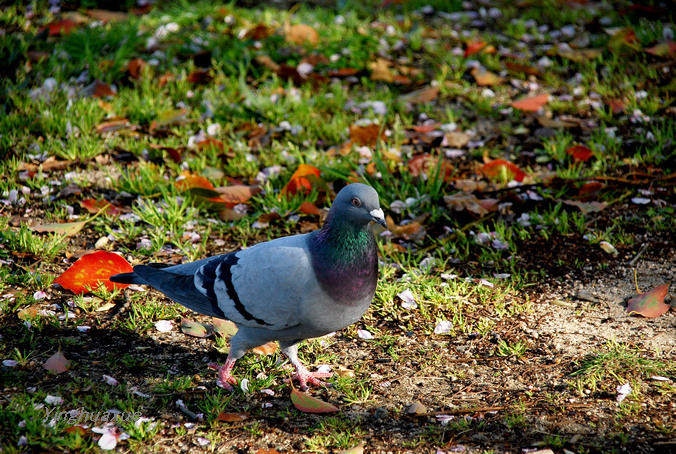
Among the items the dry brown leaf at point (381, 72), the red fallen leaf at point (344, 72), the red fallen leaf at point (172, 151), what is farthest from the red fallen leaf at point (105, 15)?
the dry brown leaf at point (381, 72)

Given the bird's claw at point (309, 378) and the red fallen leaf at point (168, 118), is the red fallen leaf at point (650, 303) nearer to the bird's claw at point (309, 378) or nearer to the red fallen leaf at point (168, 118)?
the bird's claw at point (309, 378)

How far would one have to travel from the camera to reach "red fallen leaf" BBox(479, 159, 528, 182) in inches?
175

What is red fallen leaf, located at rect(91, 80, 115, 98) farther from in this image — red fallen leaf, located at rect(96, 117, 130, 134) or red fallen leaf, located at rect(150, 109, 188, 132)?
red fallen leaf, located at rect(150, 109, 188, 132)

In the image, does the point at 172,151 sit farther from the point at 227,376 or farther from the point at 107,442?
the point at 107,442

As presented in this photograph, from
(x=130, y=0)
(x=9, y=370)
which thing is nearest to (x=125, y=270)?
(x=9, y=370)

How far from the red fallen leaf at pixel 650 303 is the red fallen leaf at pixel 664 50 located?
295 cm

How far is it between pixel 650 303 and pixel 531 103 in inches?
95.6

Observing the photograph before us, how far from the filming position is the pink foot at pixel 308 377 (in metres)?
2.91

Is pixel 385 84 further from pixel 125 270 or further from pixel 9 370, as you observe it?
pixel 9 370

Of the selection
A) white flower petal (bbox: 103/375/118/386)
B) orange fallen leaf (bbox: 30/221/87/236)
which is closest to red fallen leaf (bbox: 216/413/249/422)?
white flower petal (bbox: 103/375/118/386)

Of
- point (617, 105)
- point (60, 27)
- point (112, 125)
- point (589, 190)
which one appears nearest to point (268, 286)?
point (589, 190)

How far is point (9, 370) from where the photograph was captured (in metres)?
2.82

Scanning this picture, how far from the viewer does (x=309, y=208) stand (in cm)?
408

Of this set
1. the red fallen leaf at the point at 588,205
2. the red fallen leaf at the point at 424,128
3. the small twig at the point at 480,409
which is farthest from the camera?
the red fallen leaf at the point at 424,128
